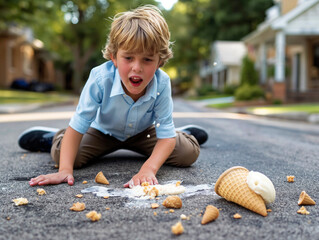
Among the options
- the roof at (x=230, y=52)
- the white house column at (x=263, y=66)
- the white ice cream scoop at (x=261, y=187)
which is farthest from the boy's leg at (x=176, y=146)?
the roof at (x=230, y=52)

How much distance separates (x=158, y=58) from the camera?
8.36ft

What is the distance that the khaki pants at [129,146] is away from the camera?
9.93 feet

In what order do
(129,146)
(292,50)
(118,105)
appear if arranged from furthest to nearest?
(292,50)
(129,146)
(118,105)

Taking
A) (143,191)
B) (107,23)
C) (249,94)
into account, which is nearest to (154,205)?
(143,191)

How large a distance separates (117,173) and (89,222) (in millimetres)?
1057

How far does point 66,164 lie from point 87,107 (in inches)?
18.0

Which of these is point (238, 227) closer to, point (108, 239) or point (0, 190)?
point (108, 239)

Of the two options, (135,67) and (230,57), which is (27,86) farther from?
(135,67)

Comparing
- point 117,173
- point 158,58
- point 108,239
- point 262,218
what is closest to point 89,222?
point 108,239

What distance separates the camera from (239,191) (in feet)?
6.55

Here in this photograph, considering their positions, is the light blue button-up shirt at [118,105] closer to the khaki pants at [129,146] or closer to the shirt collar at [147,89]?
the shirt collar at [147,89]

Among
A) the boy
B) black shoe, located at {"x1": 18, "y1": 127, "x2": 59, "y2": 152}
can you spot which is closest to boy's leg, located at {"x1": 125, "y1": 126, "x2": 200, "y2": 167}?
the boy

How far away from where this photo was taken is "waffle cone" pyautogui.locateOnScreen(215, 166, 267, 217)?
1.92m

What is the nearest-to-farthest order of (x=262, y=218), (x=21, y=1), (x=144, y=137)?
1. (x=262, y=218)
2. (x=144, y=137)
3. (x=21, y=1)
